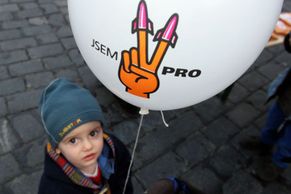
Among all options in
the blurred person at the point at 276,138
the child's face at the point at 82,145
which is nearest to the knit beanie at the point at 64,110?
the child's face at the point at 82,145

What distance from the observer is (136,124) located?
2.70 m

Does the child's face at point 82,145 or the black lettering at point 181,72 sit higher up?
the black lettering at point 181,72

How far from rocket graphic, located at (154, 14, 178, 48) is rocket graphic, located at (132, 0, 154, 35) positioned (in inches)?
1.1

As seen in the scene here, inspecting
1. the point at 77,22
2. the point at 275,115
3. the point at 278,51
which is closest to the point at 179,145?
the point at 275,115

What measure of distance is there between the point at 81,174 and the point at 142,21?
2.56ft

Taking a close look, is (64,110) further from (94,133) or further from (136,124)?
(136,124)

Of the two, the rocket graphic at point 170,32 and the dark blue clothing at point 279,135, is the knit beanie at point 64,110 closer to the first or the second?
the rocket graphic at point 170,32

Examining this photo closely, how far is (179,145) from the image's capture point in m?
2.59

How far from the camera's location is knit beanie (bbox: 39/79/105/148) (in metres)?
1.17

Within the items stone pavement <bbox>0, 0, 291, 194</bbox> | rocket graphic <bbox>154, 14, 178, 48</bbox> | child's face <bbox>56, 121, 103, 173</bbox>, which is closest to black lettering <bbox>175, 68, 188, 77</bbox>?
rocket graphic <bbox>154, 14, 178, 48</bbox>

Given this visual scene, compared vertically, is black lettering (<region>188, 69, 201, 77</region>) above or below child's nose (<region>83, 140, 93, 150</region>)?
above

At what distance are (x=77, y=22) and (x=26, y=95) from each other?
1.84 meters

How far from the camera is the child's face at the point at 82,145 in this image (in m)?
1.20

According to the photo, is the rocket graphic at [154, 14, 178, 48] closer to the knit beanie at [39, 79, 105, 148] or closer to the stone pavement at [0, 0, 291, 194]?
the knit beanie at [39, 79, 105, 148]
